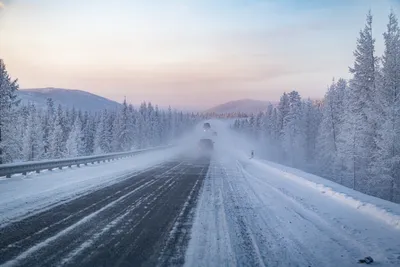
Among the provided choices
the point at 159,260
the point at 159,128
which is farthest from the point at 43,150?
the point at 159,260

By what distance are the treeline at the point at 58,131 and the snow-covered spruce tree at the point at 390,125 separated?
1385 inches

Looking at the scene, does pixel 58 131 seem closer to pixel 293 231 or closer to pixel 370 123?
pixel 370 123

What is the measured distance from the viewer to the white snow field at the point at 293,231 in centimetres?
625

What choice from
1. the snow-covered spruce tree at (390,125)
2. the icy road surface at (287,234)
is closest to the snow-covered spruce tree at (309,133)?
the snow-covered spruce tree at (390,125)

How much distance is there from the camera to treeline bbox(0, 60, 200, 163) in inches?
1266

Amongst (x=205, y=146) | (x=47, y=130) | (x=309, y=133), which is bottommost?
(x=205, y=146)

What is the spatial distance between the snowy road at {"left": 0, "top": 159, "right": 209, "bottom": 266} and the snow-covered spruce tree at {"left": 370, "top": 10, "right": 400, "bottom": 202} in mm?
19701

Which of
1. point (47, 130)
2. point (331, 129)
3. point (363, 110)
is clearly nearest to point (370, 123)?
point (363, 110)

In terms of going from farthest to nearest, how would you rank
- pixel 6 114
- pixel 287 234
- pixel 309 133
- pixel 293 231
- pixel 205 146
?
pixel 309 133 → pixel 205 146 → pixel 6 114 → pixel 293 231 → pixel 287 234

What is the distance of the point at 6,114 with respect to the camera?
31.5 meters

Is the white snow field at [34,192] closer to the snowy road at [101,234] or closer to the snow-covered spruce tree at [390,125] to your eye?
the snowy road at [101,234]

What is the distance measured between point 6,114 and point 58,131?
27.9 m

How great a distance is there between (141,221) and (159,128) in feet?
335

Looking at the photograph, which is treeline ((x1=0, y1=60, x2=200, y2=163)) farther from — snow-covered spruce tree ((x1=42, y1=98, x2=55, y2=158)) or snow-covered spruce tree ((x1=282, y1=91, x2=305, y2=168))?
snow-covered spruce tree ((x1=282, y1=91, x2=305, y2=168))
